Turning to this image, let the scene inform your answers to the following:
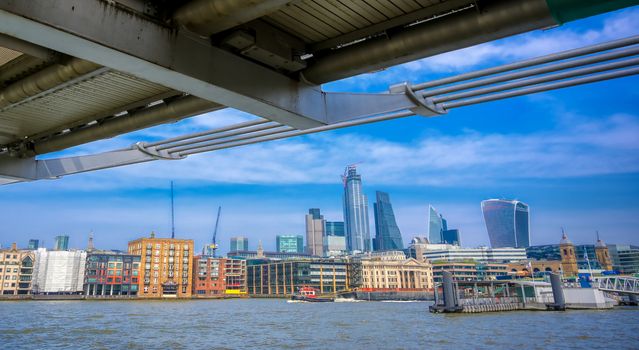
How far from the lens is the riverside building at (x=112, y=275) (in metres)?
131

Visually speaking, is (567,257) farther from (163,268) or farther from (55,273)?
(55,273)

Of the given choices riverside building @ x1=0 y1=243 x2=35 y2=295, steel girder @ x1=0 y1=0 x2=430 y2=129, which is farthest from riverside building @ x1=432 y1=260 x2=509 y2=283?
steel girder @ x1=0 y1=0 x2=430 y2=129

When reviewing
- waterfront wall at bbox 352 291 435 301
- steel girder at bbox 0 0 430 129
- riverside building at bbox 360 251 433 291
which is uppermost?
steel girder at bbox 0 0 430 129

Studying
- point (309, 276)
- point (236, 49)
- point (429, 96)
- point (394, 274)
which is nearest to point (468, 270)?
point (394, 274)

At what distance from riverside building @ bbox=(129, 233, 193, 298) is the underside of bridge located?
13268 centimetres

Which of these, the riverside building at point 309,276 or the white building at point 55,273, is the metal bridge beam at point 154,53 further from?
the white building at point 55,273

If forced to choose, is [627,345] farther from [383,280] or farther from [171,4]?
[383,280]

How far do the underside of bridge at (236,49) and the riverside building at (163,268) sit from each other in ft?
435

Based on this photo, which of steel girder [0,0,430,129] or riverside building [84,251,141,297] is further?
riverside building [84,251,141,297]

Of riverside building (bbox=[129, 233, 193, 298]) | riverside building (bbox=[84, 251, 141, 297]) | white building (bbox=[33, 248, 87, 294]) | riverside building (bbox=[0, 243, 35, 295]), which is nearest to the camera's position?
riverside building (bbox=[0, 243, 35, 295])

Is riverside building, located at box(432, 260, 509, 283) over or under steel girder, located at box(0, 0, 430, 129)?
under

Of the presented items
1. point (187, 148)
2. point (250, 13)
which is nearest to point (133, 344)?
point (187, 148)

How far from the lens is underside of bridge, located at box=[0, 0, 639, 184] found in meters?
5.56

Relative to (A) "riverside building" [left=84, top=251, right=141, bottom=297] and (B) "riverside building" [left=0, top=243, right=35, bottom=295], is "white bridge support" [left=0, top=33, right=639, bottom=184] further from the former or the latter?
(B) "riverside building" [left=0, top=243, right=35, bottom=295]
